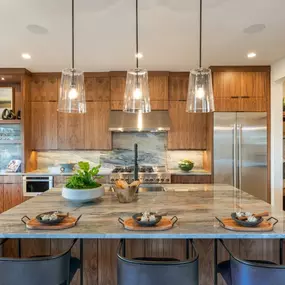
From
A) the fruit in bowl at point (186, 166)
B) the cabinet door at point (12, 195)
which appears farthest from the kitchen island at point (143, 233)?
the cabinet door at point (12, 195)

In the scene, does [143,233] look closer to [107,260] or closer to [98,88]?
[107,260]

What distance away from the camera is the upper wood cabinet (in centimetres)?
447

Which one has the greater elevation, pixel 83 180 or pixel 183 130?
pixel 183 130

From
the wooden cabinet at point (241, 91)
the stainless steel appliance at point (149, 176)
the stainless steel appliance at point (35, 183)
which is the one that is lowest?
the stainless steel appliance at point (35, 183)

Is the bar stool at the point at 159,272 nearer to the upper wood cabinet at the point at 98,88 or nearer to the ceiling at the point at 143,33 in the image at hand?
the ceiling at the point at 143,33

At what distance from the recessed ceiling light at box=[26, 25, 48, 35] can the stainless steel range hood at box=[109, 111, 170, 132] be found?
190 cm

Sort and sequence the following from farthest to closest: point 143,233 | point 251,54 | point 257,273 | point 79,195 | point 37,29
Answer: point 251,54
point 37,29
point 79,195
point 143,233
point 257,273

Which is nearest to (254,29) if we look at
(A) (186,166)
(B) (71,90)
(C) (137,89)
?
(C) (137,89)

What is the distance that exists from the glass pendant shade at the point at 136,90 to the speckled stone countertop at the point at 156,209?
35.3 inches

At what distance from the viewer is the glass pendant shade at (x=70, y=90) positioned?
2193 millimetres

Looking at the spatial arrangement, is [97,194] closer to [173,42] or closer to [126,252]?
[126,252]

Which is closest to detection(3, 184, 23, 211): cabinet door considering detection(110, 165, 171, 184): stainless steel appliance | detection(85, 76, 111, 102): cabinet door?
detection(110, 165, 171, 184): stainless steel appliance

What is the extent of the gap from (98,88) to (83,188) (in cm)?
281

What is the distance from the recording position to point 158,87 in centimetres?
440
